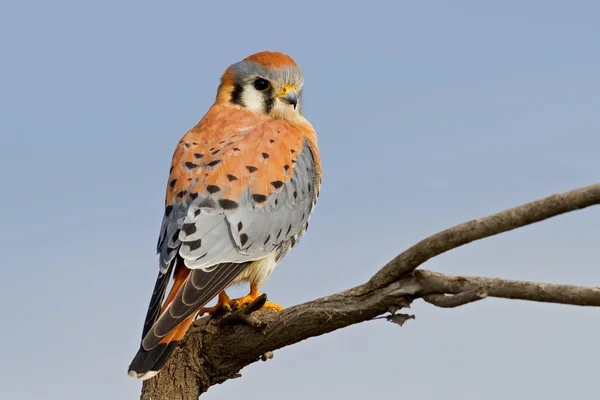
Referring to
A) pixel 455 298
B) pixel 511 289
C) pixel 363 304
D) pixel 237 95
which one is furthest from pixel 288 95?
pixel 511 289

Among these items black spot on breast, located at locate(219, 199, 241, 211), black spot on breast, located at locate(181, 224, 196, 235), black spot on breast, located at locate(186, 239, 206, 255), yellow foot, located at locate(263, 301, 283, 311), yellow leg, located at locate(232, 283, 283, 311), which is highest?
black spot on breast, located at locate(219, 199, 241, 211)

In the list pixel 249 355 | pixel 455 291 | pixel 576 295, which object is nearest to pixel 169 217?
pixel 249 355

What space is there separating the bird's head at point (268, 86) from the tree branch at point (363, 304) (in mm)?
1424

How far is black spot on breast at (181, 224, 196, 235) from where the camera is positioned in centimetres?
428

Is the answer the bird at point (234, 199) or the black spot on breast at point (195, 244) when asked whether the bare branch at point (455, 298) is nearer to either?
the bird at point (234, 199)

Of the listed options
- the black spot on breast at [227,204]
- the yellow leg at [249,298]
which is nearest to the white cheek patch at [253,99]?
the black spot on breast at [227,204]

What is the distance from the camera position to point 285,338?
13.7 feet

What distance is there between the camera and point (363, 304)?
3.79 meters

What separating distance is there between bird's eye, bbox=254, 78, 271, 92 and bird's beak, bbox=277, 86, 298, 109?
0.33 ft

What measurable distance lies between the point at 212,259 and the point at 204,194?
1.33 ft

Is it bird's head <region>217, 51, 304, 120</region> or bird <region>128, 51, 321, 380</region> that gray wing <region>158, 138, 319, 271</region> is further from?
bird's head <region>217, 51, 304, 120</region>

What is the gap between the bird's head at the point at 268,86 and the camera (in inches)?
208

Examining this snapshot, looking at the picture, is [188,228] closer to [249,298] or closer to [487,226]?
[249,298]

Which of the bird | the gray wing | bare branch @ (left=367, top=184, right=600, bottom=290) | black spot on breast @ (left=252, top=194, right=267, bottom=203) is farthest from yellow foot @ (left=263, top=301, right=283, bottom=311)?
bare branch @ (left=367, top=184, right=600, bottom=290)
